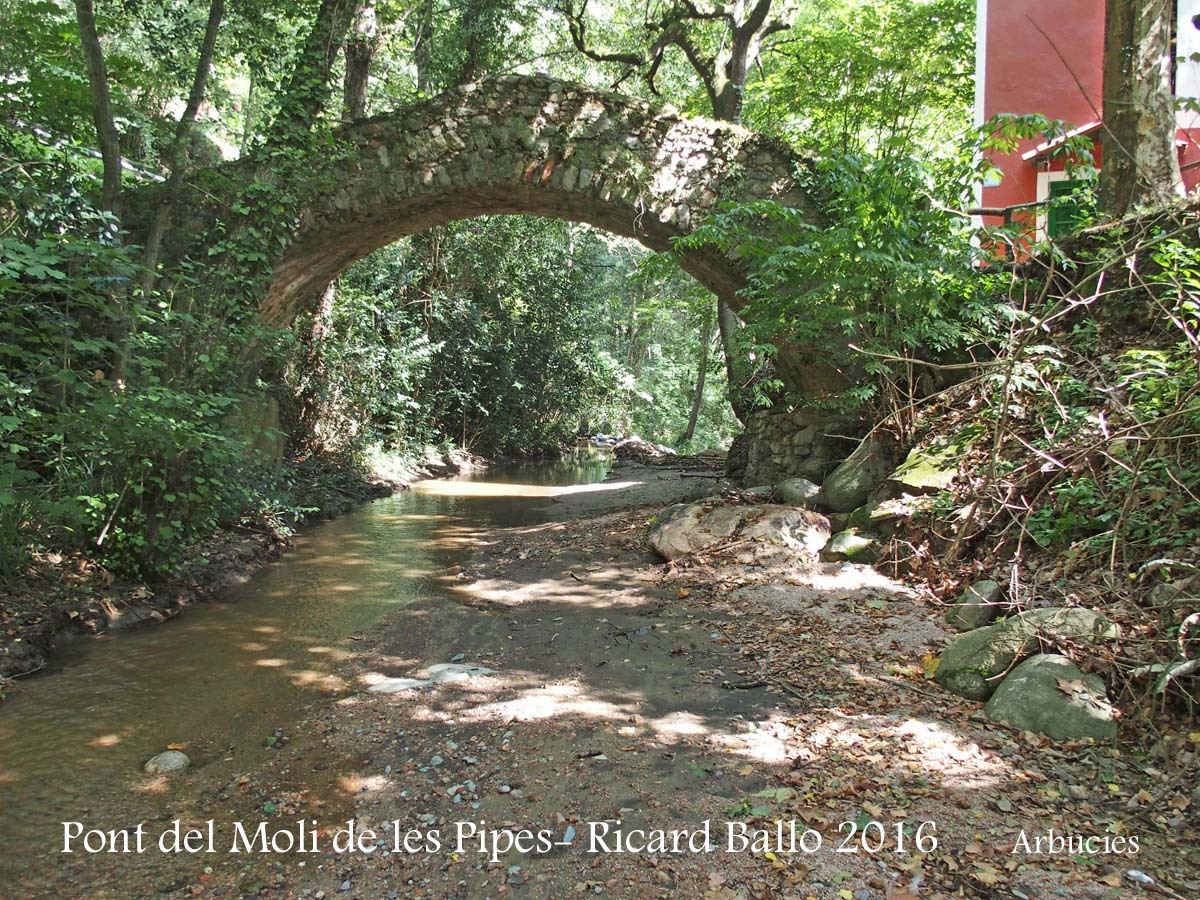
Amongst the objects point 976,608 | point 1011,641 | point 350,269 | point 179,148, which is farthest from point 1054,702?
point 350,269

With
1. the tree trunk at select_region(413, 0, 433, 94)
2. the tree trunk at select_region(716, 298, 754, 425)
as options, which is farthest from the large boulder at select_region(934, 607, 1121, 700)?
the tree trunk at select_region(413, 0, 433, 94)

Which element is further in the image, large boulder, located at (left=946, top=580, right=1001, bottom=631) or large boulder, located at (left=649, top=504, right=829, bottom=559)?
large boulder, located at (left=649, top=504, right=829, bottom=559)

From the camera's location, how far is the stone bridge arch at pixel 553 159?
8.00 m

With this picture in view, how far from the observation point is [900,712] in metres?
3.18

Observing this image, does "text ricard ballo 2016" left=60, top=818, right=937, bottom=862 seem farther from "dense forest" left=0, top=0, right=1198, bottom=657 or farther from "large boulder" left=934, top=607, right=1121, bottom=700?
"dense forest" left=0, top=0, right=1198, bottom=657

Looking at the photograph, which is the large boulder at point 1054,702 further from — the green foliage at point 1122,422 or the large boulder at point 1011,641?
the green foliage at point 1122,422

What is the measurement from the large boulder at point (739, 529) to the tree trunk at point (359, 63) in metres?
7.73

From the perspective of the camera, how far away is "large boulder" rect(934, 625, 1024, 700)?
3283 mm

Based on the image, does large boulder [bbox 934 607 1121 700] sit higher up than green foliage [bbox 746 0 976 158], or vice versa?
green foliage [bbox 746 0 976 158]

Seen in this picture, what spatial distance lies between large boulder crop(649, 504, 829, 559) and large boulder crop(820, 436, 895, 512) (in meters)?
0.41

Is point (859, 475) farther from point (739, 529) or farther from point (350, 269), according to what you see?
point (350, 269)

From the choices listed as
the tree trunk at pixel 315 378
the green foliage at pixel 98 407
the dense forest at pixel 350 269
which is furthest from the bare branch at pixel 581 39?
the green foliage at pixel 98 407

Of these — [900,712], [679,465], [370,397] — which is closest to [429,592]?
[900,712]

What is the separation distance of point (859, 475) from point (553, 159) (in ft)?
16.7
